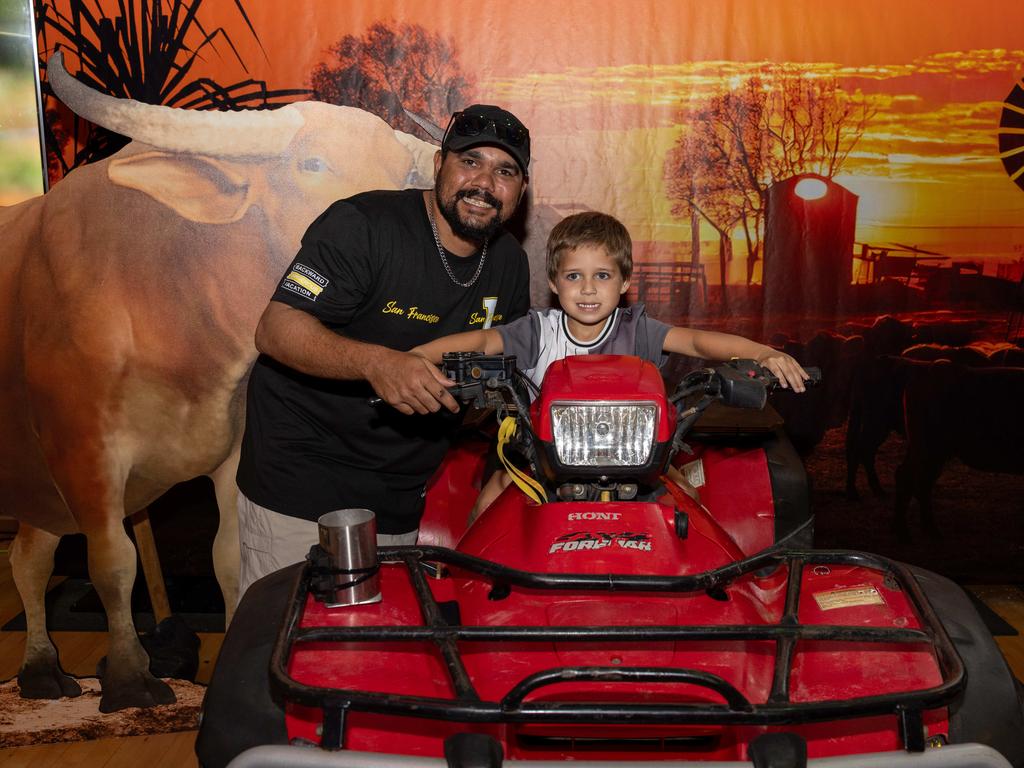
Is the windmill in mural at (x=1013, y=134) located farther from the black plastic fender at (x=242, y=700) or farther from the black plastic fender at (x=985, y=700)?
the black plastic fender at (x=242, y=700)

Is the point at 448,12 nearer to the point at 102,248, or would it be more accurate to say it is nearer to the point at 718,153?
the point at 718,153

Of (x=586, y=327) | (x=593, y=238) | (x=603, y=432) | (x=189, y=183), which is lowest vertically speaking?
(x=603, y=432)

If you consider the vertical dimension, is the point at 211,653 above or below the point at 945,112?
below

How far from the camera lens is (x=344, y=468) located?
9.42ft

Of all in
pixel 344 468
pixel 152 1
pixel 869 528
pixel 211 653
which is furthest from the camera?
pixel 869 528

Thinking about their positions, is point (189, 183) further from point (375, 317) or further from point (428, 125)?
point (375, 317)

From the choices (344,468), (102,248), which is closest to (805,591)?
(344,468)

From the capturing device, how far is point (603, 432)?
1968mm

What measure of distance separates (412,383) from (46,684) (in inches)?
99.2

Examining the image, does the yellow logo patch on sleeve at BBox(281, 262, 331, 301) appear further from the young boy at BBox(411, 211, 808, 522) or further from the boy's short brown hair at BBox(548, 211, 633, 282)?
the boy's short brown hair at BBox(548, 211, 633, 282)

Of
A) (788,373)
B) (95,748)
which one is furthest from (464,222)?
(95,748)

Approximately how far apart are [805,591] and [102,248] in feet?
9.85

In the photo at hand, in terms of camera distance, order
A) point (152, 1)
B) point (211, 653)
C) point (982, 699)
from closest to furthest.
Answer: point (982, 699), point (152, 1), point (211, 653)

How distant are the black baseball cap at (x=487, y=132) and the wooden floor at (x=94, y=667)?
89.9 inches
